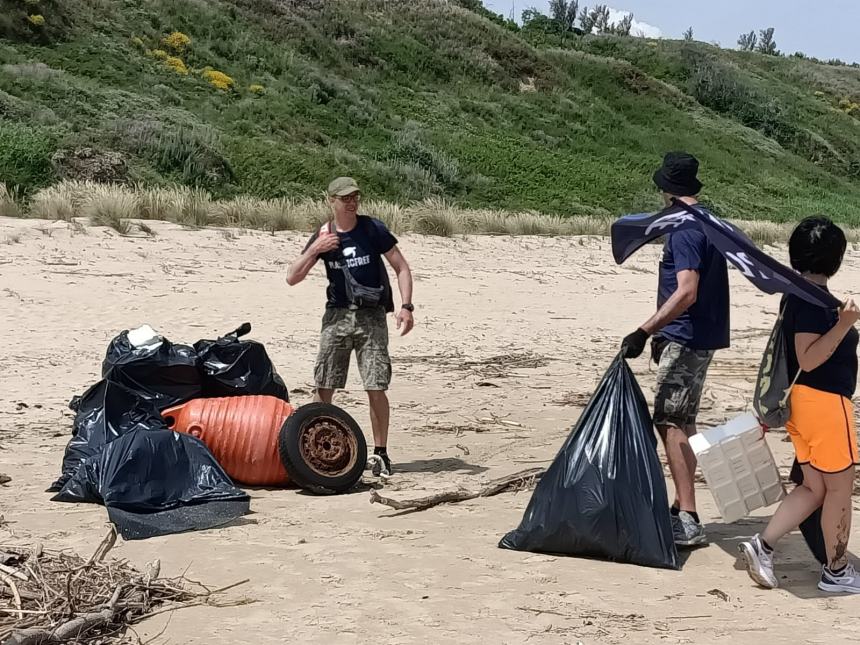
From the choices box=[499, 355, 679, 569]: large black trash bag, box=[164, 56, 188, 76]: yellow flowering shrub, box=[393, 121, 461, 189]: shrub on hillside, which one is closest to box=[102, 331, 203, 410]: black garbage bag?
box=[499, 355, 679, 569]: large black trash bag

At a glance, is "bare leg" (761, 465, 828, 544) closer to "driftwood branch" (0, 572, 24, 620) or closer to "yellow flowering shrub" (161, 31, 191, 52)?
"driftwood branch" (0, 572, 24, 620)

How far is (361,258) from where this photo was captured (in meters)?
6.09

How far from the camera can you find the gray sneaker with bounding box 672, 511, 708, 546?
15.4 ft

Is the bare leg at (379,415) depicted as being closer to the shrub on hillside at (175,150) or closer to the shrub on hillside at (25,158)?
the shrub on hillside at (25,158)

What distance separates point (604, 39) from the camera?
58.2m

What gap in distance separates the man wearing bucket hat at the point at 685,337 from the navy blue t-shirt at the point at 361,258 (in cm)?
189

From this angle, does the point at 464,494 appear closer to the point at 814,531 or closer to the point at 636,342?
the point at 636,342

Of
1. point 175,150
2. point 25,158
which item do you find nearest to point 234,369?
point 25,158

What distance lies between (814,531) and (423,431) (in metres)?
3.56

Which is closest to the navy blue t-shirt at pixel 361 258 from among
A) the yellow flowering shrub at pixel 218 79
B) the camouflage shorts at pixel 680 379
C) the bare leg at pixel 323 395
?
the bare leg at pixel 323 395

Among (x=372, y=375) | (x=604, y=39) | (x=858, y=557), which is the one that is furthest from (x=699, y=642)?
(x=604, y=39)

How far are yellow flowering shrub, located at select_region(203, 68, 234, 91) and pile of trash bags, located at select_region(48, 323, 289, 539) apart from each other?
84.3 ft

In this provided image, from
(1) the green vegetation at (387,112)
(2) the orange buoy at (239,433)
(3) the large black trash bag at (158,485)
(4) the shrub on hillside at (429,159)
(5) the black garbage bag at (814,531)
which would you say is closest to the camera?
(5) the black garbage bag at (814,531)

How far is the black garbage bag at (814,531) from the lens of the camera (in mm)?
4242
